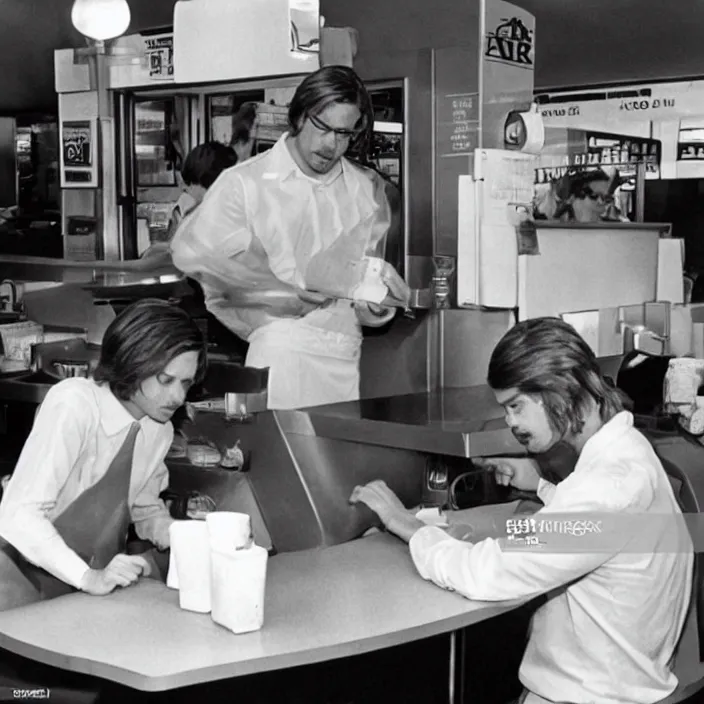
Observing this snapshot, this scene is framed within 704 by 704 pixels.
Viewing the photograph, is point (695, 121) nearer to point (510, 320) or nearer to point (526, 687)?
point (510, 320)

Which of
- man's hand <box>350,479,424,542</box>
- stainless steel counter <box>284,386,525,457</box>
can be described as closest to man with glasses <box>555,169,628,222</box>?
stainless steel counter <box>284,386,525,457</box>

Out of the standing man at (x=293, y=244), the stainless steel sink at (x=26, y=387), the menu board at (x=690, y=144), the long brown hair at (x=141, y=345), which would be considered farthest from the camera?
the menu board at (x=690, y=144)

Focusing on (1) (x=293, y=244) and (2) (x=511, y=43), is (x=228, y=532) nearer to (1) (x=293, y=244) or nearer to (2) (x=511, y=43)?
(1) (x=293, y=244)

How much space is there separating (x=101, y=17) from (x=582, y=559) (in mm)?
2746

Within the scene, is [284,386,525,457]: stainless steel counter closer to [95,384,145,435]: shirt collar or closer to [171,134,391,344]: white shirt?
[171,134,391,344]: white shirt

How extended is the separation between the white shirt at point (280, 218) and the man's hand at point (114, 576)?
110 centimetres

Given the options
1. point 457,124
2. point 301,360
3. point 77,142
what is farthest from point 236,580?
point 77,142

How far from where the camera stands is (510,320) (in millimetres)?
2893

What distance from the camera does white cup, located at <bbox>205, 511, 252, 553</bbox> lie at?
1631mm

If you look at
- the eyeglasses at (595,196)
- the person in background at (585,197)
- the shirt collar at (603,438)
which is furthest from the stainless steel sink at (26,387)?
the eyeglasses at (595,196)

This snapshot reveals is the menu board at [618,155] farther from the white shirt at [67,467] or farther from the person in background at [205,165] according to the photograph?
the white shirt at [67,467]

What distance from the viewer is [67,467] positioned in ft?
6.44

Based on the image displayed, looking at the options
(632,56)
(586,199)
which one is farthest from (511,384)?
(632,56)

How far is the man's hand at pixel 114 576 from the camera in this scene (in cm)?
183
